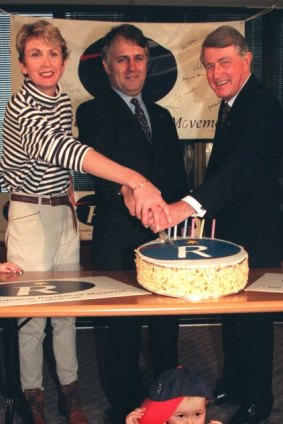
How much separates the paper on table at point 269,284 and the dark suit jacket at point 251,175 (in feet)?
1.02

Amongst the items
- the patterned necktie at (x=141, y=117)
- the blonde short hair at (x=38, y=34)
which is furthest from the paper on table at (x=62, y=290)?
the blonde short hair at (x=38, y=34)

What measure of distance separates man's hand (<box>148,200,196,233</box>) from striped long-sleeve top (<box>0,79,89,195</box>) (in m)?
0.33

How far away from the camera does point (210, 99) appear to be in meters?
4.17

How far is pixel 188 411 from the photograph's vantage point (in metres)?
1.85

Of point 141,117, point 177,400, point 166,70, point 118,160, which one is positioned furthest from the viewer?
point 166,70

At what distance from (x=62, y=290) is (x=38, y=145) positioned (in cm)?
53

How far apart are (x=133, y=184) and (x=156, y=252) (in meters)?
0.26

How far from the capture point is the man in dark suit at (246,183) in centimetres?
240

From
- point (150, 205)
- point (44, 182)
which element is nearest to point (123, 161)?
point (44, 182)

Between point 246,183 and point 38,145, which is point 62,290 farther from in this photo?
point 246,183

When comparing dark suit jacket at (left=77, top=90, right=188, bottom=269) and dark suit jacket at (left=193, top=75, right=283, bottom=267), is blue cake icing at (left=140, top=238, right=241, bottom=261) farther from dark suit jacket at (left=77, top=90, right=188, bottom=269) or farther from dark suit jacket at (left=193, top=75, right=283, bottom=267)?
dark suit jacket at (left=77, top=90, right=188, bottom=269)

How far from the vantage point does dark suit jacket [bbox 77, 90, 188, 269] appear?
255 centimetres

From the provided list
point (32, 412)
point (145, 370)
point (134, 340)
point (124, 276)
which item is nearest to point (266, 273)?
point (124, 276)

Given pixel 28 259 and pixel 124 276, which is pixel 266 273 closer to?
pixel 124 276
